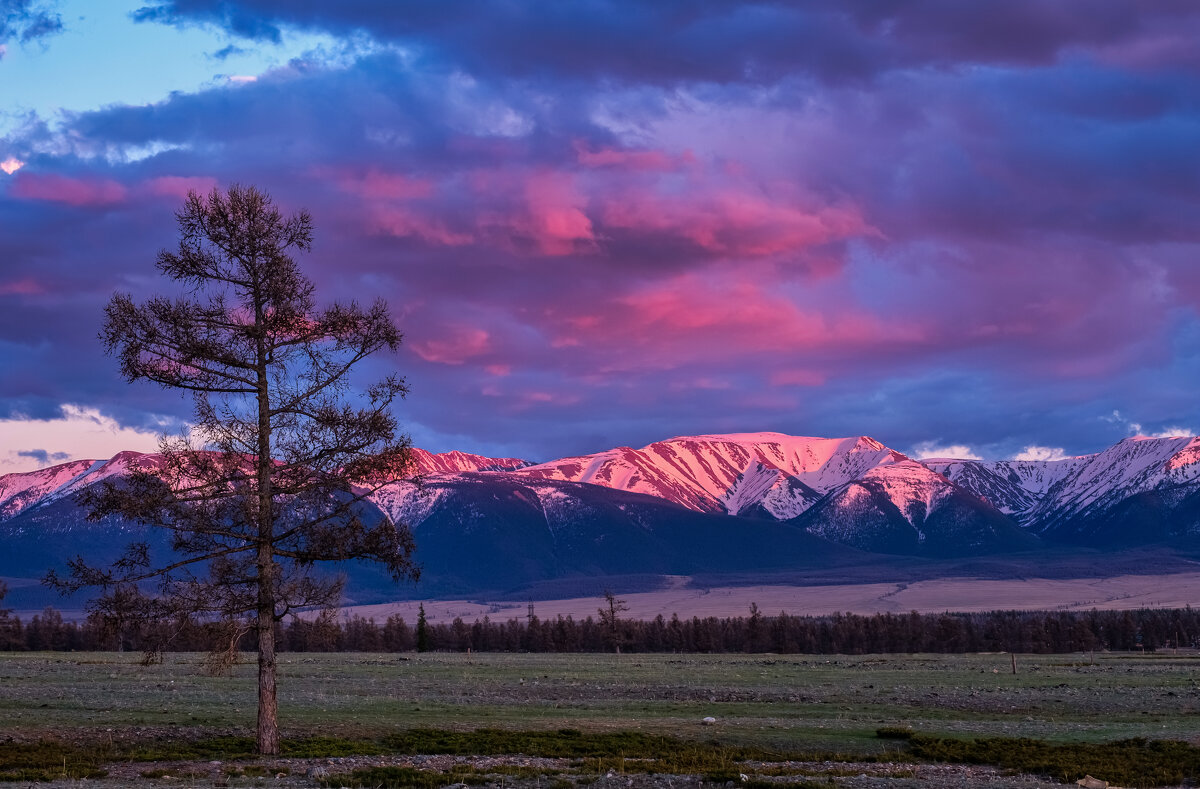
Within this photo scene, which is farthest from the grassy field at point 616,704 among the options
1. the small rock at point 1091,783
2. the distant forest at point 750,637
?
the distant forest at point 750,637

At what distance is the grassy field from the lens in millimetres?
38094

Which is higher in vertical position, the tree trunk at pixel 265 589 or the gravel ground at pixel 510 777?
the tree trunk at pixel 265 589

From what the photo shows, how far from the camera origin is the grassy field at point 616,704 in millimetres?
38094

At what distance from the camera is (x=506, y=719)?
43.3 meters

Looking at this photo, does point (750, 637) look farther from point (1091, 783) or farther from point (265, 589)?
point (265, 589)

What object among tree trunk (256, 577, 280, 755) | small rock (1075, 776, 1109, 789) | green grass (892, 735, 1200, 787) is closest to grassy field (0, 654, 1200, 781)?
green grass (892, 735, 1200, 787)

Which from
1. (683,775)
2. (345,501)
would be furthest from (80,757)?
(683,775)

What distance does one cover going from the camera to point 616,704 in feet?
173

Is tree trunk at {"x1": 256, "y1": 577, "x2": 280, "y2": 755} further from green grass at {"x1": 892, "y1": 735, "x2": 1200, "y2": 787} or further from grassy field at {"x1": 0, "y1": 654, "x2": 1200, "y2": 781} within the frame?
green grass at {"x1": 892, "y1": 735, "x2": 1200, "y2": 787}

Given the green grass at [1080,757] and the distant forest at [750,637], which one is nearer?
the green grass at [1080,757]

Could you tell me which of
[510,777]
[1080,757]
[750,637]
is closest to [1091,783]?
[1080,757]

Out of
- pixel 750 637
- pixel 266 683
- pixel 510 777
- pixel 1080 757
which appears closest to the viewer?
pixel 510 777

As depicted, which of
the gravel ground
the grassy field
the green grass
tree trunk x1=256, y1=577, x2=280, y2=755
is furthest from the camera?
the grassy field

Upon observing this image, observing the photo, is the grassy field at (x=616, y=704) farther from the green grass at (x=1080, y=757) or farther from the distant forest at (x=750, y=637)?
the distant forest at (x=750, y=637)
